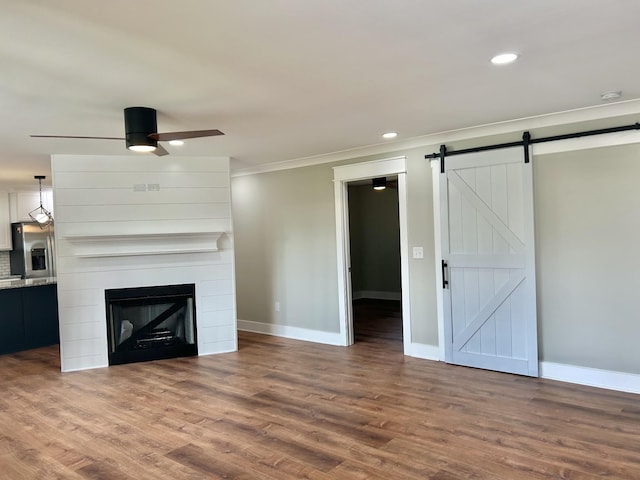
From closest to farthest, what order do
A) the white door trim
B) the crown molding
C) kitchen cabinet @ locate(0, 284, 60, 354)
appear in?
1. the crown molding
2. the white door trim
3. kitchen cabinet @ locate(0, 284, 60, 354)

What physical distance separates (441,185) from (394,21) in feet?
9.15

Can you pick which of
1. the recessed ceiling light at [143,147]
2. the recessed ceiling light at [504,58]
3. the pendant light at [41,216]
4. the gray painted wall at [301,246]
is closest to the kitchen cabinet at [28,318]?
the pendant light at [41,216]

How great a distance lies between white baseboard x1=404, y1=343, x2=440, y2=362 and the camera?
486 cm

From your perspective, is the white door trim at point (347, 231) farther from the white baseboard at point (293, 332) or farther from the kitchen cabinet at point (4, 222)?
the kitchen cabinet at point (4, 222)

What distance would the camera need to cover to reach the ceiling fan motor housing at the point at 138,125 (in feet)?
10.8

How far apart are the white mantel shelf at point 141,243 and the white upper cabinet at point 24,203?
344cm

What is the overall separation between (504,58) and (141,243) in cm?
416

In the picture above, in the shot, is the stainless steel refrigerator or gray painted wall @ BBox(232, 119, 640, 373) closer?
gray painted wall @ BBox(232, 119, 640, 373)

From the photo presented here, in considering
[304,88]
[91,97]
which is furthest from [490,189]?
[91,97]

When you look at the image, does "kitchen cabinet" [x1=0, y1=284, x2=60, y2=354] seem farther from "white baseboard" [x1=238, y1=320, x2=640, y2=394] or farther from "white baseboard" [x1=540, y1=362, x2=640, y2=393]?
"white baseboard" [x1=540, y1=362, x2=640, y2=393]

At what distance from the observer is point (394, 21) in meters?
2.09

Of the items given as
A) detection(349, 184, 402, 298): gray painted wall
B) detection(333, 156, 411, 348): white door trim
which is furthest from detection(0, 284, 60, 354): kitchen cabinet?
detection(349, 184, 402, 298): gray painted wall

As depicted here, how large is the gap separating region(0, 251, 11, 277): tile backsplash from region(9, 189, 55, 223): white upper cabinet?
0.67 meters

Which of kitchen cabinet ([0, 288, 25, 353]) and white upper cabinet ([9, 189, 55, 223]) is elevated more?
white upper cabinet ([9, 189, 55, 223])
